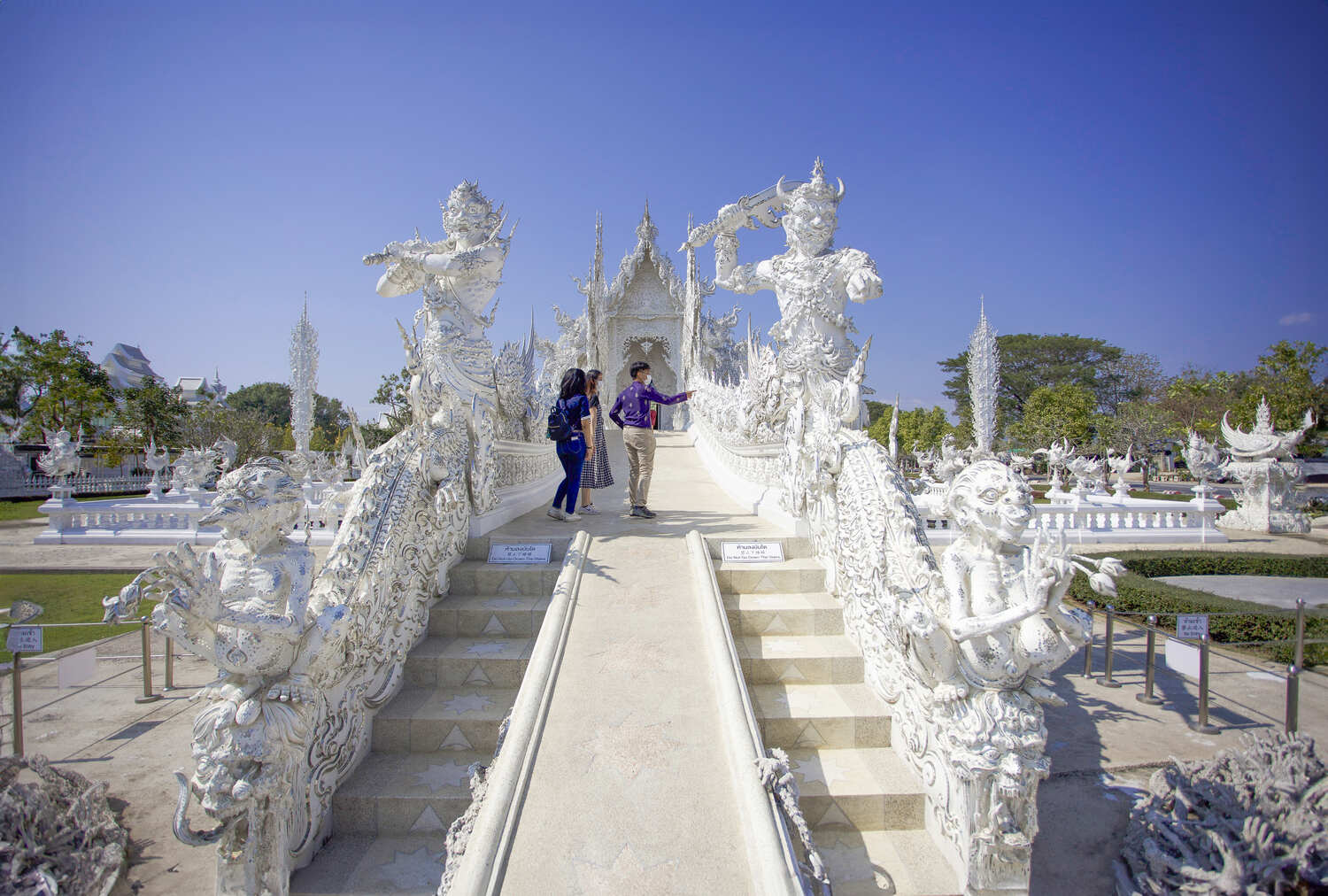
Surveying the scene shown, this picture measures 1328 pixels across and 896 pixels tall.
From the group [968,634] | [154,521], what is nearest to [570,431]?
[968,634]

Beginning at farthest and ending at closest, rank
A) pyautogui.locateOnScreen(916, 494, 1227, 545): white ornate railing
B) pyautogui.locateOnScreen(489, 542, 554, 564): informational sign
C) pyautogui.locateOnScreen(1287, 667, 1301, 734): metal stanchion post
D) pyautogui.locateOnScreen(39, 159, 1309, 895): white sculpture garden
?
1. pyautogui.locateOnScreen(916, 494, 1227, 545): white ornate railing
2. pyautogui.locateOnScreen(489, 542, 554, 564): informational sign
3. pyautogui.locateOnScreen(1287, 667, 1301, 734): metal stanchion post
4. pyautogui.locateOnScreen(39, 159, 1309, 895): white sculpture garden

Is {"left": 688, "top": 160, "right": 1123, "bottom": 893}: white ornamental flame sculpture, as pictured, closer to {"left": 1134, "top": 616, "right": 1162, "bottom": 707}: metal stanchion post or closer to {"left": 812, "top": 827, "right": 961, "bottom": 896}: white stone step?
{"left": 812, "top": 827, "right": 961, "bottom": 896}: white stone step

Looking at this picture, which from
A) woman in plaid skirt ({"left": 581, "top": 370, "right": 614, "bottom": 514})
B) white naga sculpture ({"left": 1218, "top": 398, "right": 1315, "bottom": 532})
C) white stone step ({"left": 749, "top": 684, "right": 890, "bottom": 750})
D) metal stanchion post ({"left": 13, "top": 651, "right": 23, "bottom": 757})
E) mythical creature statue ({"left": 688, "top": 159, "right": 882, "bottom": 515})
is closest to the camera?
white stone step ({"left": 749, "top": 684, "right": 890, "bottom": 750})

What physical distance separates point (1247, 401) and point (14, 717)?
93.2 ft

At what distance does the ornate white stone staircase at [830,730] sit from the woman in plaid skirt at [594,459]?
2362 millimetres

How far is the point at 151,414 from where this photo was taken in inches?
954

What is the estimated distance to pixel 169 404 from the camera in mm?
25203

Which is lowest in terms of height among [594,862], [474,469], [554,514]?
[594,862]

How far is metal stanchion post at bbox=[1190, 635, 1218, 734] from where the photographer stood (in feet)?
12.4

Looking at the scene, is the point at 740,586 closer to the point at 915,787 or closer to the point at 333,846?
the point at 915,787

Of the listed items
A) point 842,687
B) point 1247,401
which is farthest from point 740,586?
point 1247,401

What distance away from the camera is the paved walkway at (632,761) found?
6.67ft

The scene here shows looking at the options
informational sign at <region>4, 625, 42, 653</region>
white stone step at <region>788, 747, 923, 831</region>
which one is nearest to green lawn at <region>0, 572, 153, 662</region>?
informational sign at <region>4, 625, 42, 653</region>

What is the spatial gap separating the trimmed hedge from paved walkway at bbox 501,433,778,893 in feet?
11.8
